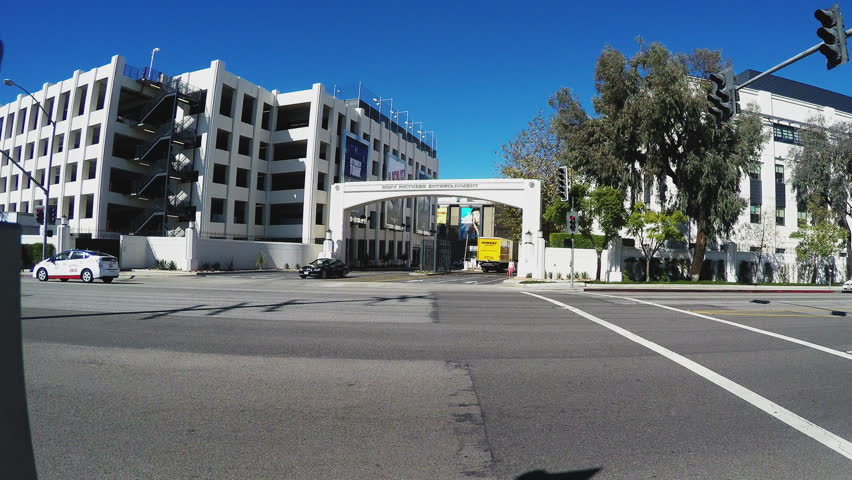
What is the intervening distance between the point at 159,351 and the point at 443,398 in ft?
15.8

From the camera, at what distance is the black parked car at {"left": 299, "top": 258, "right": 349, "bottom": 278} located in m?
31.3

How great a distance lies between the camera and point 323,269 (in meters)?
31.8

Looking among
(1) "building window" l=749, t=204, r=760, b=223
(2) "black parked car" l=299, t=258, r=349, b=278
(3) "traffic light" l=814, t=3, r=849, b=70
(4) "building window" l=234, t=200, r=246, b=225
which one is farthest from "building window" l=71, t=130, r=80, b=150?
(1) "building window" l=749, t=204, r=760, b=223

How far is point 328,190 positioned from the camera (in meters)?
48.2

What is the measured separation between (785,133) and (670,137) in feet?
74.5

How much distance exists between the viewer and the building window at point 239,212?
4591 centimetres

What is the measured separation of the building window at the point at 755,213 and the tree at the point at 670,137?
13.2 m

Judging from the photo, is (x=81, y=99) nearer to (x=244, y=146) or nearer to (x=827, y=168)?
(x=244, y=146)

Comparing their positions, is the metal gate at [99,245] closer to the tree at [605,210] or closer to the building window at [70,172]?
the building window at [70,172]

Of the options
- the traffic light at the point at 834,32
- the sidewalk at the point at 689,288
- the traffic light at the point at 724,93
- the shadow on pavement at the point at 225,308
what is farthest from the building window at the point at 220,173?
the traffic light at the point at 834,32

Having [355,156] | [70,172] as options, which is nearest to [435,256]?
[355,156]

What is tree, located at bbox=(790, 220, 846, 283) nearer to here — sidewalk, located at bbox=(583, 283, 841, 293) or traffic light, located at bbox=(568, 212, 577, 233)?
sidewalk, located at bbox=(583, 283, 841, 293)

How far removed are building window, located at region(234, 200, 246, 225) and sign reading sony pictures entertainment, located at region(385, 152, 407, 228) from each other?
57.4 feet

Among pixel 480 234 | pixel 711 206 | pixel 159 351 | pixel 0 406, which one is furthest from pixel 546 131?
pixel 0 406
